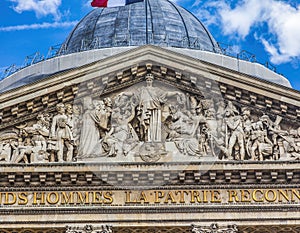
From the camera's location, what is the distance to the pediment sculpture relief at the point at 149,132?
28375 mm

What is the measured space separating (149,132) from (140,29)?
17872mm

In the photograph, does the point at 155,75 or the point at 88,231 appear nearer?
the point at 88,231

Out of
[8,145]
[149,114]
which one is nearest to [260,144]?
[149,114]

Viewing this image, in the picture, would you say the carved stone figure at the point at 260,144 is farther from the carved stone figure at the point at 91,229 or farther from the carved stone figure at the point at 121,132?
the carved stone figure at the point at 91,229

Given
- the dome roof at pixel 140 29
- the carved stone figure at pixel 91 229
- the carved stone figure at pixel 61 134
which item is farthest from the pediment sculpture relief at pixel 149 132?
the dome roof at pixel 140 29

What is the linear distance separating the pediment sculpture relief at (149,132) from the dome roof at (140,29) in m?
15.0

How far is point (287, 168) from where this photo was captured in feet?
91.5

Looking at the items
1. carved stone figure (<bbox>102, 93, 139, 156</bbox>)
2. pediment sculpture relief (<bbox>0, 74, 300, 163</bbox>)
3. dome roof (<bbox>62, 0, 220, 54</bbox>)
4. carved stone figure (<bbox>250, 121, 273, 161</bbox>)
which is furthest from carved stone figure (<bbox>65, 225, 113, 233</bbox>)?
dome roof (<bbox>62, 0, 220, 54</bbox>)

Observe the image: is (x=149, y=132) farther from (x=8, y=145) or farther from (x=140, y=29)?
(x=140, y=29)

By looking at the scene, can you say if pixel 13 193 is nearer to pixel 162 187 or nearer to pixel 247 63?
pixel 162 187

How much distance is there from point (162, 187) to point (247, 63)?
15221 mm

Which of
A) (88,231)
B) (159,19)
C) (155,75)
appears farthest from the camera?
(159,19)

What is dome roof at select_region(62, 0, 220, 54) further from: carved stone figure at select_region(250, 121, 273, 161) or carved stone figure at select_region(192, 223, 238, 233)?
carved stone figure at select_region(192, 223, 238, 233)

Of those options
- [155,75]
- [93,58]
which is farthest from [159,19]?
[155,75]
